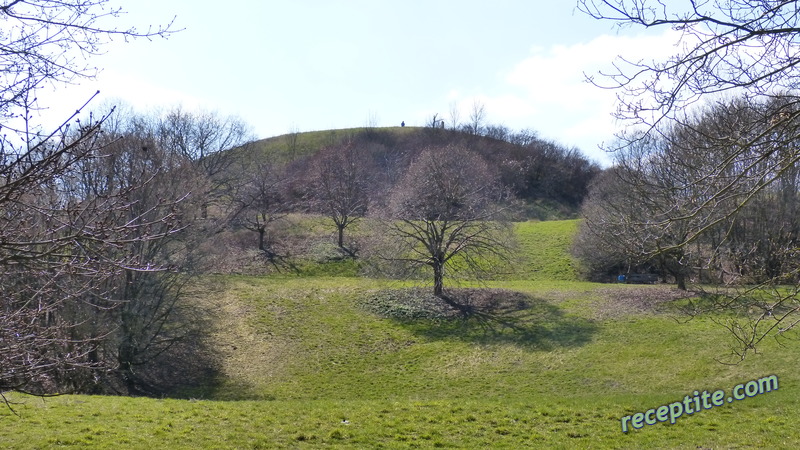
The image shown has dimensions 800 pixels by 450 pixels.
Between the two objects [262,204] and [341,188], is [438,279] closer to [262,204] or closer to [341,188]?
[341,188]

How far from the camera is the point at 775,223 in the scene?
90.7 ft

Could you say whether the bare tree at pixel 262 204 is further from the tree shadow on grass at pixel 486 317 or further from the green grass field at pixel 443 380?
the tree shadow on grass at pixel 486 317

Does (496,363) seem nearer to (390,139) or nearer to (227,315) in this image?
(227,315)

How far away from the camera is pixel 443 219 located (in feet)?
89.3

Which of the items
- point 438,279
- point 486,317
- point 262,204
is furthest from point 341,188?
point 486,317

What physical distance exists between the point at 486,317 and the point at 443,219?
488 cm

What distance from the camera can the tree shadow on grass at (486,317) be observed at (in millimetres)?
22750

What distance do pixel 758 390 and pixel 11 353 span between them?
15.0 m

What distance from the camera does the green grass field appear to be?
1027 centimetres

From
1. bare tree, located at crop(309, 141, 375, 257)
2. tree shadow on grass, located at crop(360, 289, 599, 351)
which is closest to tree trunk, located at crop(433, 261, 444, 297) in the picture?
tree shadow on grass, located at crop(360, 289, 599, 351)

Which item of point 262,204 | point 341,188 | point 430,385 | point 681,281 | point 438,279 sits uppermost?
point 341,188

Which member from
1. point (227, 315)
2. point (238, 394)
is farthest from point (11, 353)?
point (227, 315)

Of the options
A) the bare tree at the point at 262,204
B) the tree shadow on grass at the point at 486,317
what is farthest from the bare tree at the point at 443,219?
the bare tree at the point at 262,204

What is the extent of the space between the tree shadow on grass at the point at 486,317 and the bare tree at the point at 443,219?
1.16 metres
